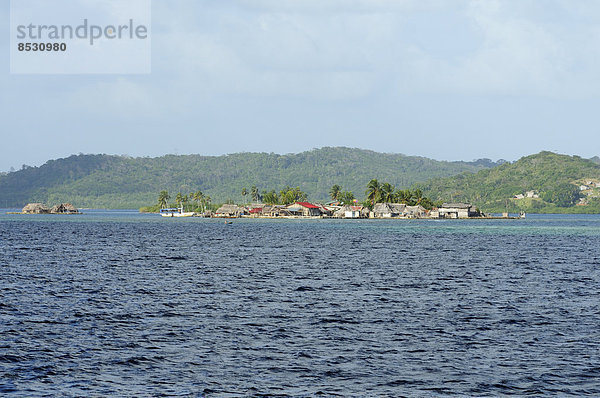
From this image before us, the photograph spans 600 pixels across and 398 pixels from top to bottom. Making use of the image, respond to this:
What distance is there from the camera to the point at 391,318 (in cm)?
3722

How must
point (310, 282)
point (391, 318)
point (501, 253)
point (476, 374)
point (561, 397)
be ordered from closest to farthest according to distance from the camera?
point (561, 397), point (476, 374), point (391, 318), point (310, 282), point (501, 253)

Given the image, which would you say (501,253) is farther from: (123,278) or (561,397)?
(561,397)

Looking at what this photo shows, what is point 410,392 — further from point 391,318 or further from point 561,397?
point 391,318

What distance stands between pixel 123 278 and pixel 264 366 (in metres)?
35.1

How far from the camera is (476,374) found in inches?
995

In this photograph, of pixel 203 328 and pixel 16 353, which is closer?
pixel 16 353

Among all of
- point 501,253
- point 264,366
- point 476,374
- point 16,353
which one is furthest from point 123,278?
point 501,253

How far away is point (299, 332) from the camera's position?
109ft

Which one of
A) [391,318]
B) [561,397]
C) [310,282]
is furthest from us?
[310,282]

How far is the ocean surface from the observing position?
24.2 metres

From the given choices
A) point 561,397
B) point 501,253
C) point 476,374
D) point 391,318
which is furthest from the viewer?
point 501,253

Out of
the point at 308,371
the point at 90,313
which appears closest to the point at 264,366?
the point at 308,371

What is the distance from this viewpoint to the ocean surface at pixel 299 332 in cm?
2417

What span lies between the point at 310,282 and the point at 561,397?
33.9 m
